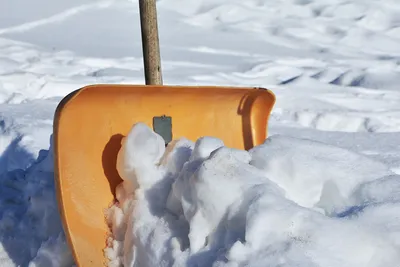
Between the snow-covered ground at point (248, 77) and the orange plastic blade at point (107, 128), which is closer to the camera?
the snow-covered ground at point (248, 77)

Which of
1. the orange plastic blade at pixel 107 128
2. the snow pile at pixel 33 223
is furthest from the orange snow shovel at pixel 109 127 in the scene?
the snow pile at pixel 33 223

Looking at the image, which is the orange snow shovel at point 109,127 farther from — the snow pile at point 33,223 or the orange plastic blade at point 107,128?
the snow pile at point 33,223

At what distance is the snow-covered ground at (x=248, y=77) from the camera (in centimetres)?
202

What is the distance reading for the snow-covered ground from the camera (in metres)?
2.02

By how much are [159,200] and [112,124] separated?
0.38 metres

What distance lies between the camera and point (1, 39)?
6273 millimetres

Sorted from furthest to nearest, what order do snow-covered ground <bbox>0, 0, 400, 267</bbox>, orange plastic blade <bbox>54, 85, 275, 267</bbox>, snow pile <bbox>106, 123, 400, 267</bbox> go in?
1. orange plastic blade <bbox>54, 85, 275, 267</bbox>
2. snow-covered ground <bbox>0, 0, 400, 267</bbox>
3. snow pile <bbox>106, 123, 400, 267</bbox>

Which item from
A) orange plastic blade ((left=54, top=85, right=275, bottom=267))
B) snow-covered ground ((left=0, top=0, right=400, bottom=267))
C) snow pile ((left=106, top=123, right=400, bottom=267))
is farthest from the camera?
orange plastic blade ((left=54, top=85, right=275, bottom=267))

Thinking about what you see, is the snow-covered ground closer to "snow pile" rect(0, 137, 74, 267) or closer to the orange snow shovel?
"snow pile" rect(0, 137, 74, 267)

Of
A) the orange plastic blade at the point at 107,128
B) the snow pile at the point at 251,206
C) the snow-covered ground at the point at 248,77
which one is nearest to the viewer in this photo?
the snow pile at the point at 251,206

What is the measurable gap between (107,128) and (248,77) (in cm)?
327

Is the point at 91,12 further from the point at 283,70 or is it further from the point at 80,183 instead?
the point at 80,183

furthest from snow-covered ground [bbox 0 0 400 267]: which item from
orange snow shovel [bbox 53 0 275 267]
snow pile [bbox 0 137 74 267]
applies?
orange snow shovel [bbox 53 0 275 267]

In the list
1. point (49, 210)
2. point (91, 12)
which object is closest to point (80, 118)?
point (49, 210)
